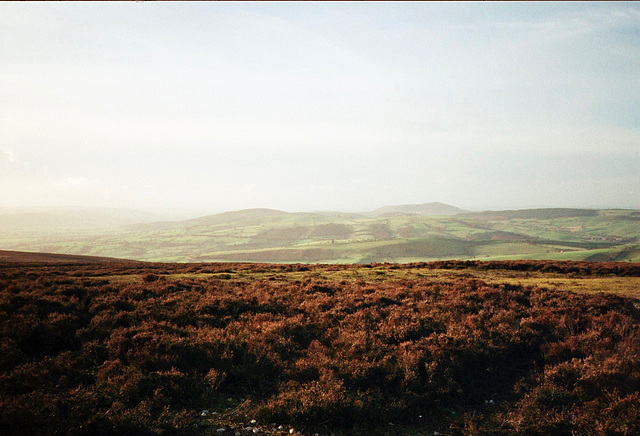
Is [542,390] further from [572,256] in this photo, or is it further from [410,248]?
[410,248]

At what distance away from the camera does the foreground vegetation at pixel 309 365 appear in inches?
283

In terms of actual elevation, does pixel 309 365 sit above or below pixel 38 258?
above

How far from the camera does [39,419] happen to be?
6.43m

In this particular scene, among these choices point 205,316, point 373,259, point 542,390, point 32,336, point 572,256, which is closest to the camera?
point 542,390

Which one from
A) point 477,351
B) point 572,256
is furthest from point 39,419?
point 572,256

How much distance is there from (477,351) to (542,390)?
2066 mm

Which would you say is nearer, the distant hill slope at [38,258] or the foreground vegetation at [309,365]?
the foreground vegetation at [309,365]

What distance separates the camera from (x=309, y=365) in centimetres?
947

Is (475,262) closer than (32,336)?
No

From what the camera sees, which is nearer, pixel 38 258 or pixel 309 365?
pixel 309 365

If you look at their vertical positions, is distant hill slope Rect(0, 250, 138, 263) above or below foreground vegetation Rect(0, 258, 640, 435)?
below

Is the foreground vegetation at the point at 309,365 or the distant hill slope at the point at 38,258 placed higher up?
the foreground vegetation at the point at 309,365

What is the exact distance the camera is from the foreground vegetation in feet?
23.6

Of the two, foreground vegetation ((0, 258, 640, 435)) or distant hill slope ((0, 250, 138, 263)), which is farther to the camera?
distant hill slope ((0, 250, 138, 263))
